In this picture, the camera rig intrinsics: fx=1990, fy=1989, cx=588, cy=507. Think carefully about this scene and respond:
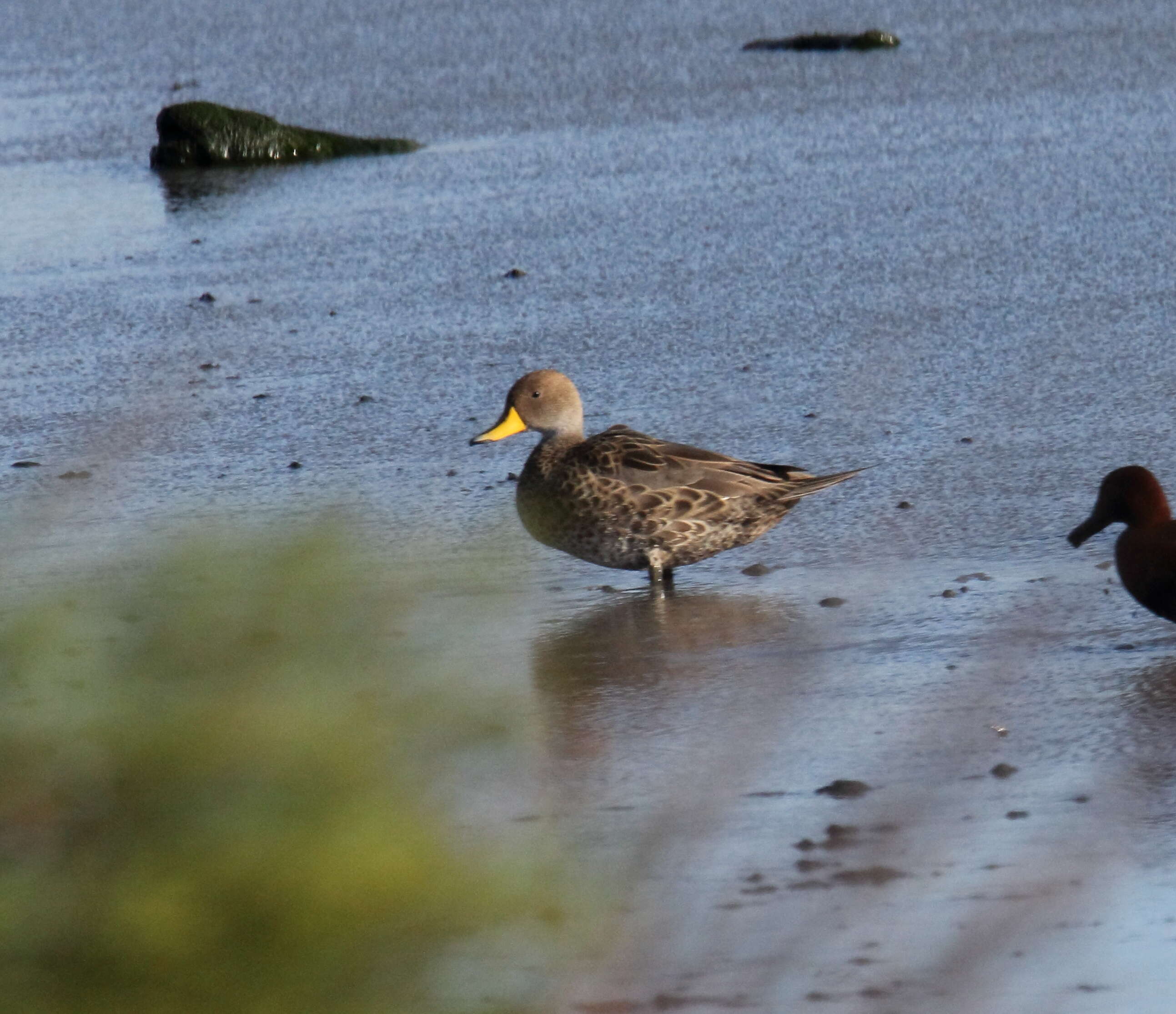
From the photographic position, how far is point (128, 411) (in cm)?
176

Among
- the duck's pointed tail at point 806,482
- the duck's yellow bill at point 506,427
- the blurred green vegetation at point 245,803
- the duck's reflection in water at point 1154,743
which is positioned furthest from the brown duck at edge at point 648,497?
the blurred green vegetation at point 245,803

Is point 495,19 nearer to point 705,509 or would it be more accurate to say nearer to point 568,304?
point 568,304

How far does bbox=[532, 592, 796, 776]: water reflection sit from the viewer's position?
4.16 meters

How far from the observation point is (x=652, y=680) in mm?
4641

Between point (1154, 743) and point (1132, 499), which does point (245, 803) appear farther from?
point (1132, 499)

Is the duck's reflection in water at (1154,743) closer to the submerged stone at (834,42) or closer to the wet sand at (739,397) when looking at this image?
the wet sand at (739,397)

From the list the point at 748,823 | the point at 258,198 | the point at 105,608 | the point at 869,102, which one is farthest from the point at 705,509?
the point at 869,102

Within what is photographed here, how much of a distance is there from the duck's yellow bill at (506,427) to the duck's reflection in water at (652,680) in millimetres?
836

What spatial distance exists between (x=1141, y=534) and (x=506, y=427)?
2088 millimetres

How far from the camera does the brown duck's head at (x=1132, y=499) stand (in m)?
4.83

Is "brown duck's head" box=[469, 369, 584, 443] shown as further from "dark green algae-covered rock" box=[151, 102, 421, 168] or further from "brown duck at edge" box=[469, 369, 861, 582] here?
"dark green algae-covered rock" box=[151, 102, 421, 168]

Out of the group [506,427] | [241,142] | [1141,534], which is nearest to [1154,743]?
[1141,534]

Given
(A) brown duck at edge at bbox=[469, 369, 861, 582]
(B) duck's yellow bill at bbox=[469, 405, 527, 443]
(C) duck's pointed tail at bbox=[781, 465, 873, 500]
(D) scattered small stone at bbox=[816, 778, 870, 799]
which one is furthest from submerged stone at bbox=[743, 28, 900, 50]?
(D) scattered small stone at bbox=[816, 778, 870, 799]

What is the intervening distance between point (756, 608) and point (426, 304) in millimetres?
3870
